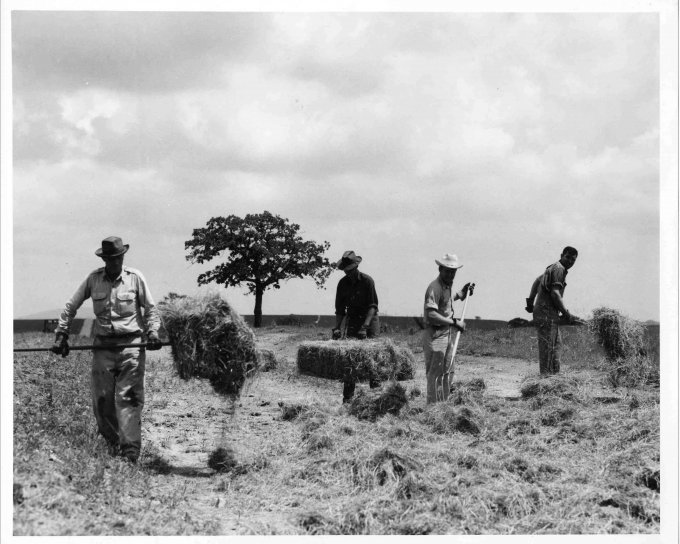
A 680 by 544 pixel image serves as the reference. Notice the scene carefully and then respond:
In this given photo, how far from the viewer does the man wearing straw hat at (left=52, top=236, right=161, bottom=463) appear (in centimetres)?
738

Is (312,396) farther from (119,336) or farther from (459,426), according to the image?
(119,336)

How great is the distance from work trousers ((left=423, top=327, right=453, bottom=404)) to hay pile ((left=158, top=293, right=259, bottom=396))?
2761mm

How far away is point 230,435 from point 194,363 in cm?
213

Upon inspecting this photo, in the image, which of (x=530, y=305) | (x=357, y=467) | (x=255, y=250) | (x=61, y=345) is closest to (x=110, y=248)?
(x=61, y=345)

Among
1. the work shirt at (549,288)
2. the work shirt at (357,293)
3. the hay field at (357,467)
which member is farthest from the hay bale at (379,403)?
the work shirt at (549,288)

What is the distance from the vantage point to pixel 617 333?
1130 cm

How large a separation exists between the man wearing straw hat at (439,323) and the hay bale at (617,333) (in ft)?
10.2

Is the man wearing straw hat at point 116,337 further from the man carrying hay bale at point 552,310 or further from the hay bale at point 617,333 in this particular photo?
the hay bale at point 617,333

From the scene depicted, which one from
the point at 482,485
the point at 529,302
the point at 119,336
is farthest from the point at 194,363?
the point at 529,302

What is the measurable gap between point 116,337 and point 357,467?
2.67 meters

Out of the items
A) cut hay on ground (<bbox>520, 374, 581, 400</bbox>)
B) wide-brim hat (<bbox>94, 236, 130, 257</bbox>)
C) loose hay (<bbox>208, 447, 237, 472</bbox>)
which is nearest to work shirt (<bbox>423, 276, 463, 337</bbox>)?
cut hay on ground (<bbox>520, 374, 581, 400</bbox>)

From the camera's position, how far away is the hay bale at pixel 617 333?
37.0ft

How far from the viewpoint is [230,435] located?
357 inches

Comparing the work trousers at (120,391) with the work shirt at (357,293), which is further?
the work shirt at (357,293)
